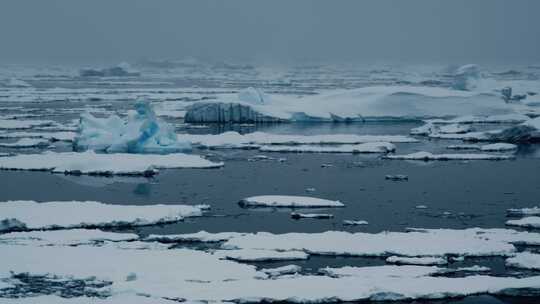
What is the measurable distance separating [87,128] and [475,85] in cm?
2116

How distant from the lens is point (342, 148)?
19922mm

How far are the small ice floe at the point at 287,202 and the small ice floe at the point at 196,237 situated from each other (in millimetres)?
2059

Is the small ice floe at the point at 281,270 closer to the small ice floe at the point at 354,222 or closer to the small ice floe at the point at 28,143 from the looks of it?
the small ice floe at the point at 354,222

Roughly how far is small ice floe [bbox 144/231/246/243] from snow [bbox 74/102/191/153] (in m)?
7.65

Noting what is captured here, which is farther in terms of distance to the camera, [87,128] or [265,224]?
[87,128]

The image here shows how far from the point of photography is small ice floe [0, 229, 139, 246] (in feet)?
35.3

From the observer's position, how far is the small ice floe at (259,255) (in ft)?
33.1

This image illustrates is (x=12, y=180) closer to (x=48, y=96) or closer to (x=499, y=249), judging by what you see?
(x=499, y=249)

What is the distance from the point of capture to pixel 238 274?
934 cm

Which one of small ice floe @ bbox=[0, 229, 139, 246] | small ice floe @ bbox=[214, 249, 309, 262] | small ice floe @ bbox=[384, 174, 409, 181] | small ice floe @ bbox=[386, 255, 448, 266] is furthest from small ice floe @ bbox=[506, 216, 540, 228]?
small ice floe @ bbox=[0, 229, 139, 246]

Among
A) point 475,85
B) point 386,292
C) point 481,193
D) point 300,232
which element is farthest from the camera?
point 475,85

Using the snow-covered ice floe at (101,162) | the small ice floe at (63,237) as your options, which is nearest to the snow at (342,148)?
the snow-covered ice floe at (101,162)

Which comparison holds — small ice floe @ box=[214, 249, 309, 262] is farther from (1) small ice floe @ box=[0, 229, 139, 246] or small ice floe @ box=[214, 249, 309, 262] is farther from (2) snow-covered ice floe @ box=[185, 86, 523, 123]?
(2) snow-covered ice floe @ box=[185, 86, 523, 123]

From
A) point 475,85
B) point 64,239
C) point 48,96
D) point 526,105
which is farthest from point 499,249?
point 48,96
